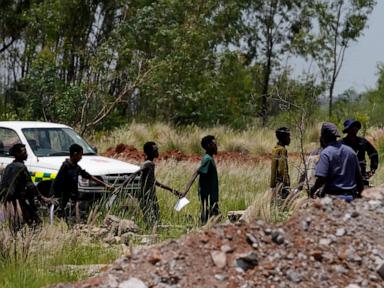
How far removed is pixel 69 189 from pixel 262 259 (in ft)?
15.0

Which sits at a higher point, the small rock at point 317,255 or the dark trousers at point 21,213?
the small rock at point 317,255

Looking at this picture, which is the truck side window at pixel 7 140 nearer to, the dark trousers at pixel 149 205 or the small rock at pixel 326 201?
the dark trousers at pixel 149 205

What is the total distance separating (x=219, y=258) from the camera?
6.89m

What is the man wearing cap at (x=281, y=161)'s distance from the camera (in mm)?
10594

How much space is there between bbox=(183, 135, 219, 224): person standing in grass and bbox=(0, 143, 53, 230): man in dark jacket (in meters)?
2.00

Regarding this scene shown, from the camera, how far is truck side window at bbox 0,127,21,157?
42.5 feet

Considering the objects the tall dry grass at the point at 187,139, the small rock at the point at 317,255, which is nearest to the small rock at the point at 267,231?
the small rock at the point at 317,255

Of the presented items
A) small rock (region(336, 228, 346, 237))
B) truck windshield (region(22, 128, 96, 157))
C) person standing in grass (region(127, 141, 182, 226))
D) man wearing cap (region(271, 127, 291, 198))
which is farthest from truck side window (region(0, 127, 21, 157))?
small rock (region(336, 228, 346, 237))

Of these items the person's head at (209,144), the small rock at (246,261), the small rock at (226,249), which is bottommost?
the small rock at (246,261)

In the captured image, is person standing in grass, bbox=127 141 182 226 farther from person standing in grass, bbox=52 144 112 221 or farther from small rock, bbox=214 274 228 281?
small rock, bbox=214 274 228 281

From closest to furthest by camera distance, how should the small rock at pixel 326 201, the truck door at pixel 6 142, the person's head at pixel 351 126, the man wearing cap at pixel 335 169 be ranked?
the small rock at pixel 326 201, the man wearing cap at pixel 335 169, the person's head at pixel 351 126, the truck door at pixel 6 142

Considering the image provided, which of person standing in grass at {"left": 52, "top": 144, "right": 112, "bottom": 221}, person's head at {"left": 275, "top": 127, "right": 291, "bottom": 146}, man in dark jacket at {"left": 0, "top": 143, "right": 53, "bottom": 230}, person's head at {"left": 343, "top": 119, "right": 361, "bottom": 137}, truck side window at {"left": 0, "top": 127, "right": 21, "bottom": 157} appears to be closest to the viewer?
man in dark jacket at {"left": 0, "top": 143, "right": 53, "bottom": 230}

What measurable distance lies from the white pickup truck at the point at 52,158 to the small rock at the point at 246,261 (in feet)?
15.9

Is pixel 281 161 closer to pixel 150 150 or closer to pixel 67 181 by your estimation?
pixel 150 150
